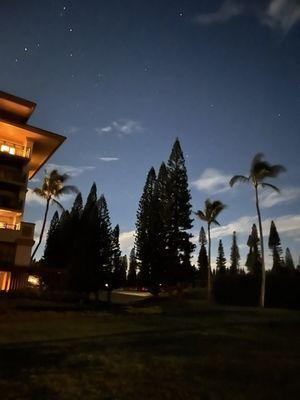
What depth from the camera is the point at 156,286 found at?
39.8 meters

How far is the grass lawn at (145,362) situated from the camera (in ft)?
15.7

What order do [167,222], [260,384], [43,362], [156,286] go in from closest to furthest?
[260,384]
[43,362]
[156,286]
[167,222]

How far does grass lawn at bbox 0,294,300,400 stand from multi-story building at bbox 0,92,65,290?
662 inches

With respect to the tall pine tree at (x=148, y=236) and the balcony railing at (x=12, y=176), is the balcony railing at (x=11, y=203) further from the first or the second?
the tall pine tree at (x=148, y=236)

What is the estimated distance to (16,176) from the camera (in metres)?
30.4

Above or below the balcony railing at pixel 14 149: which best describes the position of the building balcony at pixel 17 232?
below

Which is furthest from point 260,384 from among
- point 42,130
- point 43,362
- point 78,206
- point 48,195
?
point 78,206

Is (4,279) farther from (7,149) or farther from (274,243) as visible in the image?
(274,243)

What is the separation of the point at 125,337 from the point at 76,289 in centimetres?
1951

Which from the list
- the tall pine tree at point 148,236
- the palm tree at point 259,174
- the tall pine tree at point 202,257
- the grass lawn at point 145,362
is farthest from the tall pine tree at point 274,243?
the grass lawn at point 145,362

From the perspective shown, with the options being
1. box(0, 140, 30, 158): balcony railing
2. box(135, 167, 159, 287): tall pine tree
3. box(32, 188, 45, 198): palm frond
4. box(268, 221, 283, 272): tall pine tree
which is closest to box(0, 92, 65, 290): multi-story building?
box(0, 140, 30, 158): balcony railing

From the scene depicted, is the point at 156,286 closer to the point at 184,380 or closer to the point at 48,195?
the point at 48,195

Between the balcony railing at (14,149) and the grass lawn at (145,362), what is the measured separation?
22923 mm

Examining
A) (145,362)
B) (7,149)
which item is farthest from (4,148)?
(145,362)
